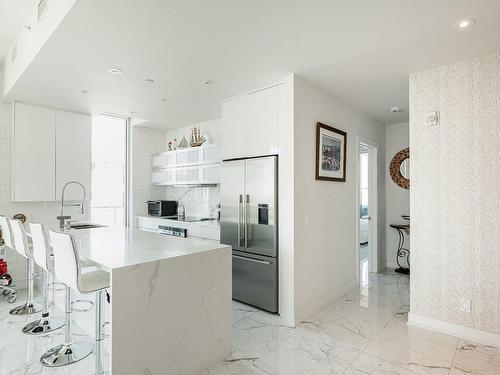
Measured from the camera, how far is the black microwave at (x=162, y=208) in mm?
5344

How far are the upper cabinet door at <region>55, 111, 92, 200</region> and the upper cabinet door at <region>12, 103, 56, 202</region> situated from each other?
0.26ft

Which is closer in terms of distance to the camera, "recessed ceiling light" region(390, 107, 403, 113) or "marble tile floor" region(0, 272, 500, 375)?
"marble tile floor" region(0, 272, 500, 375)

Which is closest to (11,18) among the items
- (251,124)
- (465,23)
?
(251,124)

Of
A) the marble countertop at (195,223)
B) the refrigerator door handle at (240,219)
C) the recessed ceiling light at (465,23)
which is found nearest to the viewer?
the recessed ceiling light at (465,23)

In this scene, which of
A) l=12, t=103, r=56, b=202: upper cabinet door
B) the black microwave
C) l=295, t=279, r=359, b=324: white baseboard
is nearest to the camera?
l=295, t=279, r=359, b=324: white baseboard

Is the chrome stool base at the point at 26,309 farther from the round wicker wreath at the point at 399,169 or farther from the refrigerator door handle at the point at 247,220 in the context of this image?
the round wicker wreath at the point at 399,169

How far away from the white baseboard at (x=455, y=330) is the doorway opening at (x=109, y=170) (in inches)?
185

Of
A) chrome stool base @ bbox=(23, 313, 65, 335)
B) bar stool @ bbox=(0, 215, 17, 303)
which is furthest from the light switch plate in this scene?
bar stool @ bbox=(0, 215, 17, 303)

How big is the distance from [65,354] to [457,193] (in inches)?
146

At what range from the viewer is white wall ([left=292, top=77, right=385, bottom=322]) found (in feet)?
10.6

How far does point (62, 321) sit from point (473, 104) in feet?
14.8

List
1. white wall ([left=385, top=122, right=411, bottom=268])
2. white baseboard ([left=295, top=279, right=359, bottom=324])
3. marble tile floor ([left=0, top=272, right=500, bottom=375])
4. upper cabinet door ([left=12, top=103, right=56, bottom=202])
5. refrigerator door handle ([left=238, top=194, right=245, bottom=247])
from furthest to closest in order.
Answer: white wall ([left=385, top=122, right=411, bottom=268])
upper cabinet door ([left=12, top=103, right=56, bottom=202])
refrigerator door handle ([left=238, top=194, right=245, bottom=247])
white baseboard ([left=295, top=279, right=359, bottom=324])
marble tile floor ([left=0, top=272, right=500, bottom=375])

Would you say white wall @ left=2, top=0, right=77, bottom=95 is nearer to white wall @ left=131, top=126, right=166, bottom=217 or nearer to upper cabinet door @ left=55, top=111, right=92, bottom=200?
upper cabinet door @ left=55, top=111, right=92, bottom=200

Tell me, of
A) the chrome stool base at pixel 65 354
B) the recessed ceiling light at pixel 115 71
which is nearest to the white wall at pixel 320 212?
the recessed ceiling light at pixel 115 71
